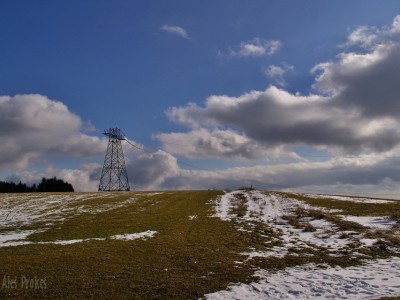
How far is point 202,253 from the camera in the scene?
22.1m

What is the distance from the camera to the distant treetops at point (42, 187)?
11214 cm

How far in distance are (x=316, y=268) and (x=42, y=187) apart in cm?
10911

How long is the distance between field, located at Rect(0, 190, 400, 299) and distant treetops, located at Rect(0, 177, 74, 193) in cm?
7565

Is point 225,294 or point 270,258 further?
point 270,258

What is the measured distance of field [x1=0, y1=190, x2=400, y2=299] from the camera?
15.7m

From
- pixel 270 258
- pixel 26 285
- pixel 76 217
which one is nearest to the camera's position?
pixel 26 285

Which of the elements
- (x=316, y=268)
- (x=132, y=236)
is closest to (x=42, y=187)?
(x=132, y=236)

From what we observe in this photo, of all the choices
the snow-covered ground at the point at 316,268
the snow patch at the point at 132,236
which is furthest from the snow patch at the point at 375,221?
the snow patch at the point at 132,236

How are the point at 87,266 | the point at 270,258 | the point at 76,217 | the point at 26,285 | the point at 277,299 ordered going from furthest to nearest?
the point at 76,217
the point at 270,258
the point at 87,266
the point at 26,285
the point at 277,299

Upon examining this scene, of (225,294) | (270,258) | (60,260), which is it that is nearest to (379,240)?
(270,258)

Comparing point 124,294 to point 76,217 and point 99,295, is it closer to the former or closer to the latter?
point 99,295

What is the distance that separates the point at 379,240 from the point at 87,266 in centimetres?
1864

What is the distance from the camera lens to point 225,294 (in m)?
15.1

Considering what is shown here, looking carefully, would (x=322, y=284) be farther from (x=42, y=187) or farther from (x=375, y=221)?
(x=42, y=187)
